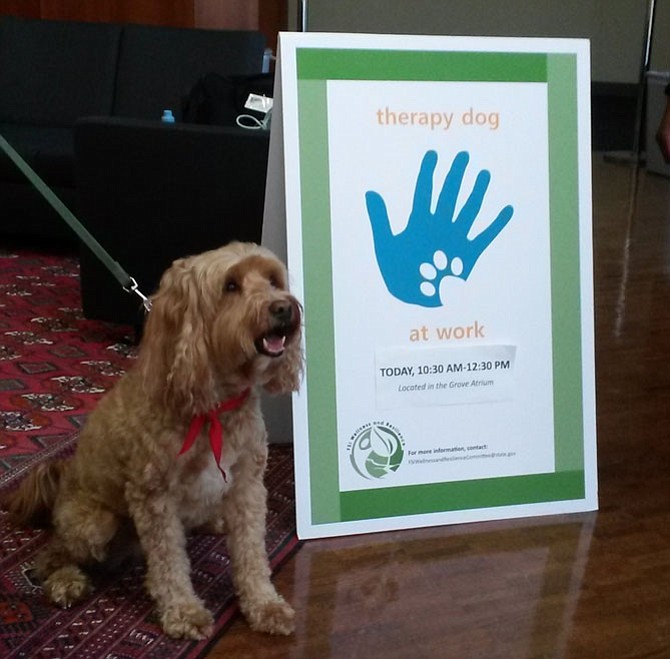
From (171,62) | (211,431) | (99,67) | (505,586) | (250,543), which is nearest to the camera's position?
(211,431)

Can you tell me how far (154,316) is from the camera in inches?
69.9

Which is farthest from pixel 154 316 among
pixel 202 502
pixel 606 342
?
pixel 606 342

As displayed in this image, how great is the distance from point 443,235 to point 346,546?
78cm

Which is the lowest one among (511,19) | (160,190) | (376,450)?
(376,450)

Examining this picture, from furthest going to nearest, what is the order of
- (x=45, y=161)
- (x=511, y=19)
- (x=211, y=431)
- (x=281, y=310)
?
(x=511, y=19), (x=45, y=161), (x=211, y=431), (x=281, y=310)

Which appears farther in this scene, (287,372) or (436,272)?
(436,272)

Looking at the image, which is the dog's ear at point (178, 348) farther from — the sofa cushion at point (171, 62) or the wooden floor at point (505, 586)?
the sofa cushion at point (171, 62)

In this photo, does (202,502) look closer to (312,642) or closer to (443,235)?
(312,642)

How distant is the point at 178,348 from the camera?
5.69 ft

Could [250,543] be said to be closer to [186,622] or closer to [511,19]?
[186,622]

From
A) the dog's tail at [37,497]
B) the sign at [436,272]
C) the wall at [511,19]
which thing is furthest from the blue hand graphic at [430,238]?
the wall at [511,19]

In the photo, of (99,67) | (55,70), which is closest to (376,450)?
(99,67)

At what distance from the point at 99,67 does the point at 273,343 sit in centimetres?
407

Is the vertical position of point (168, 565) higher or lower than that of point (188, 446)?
lower
